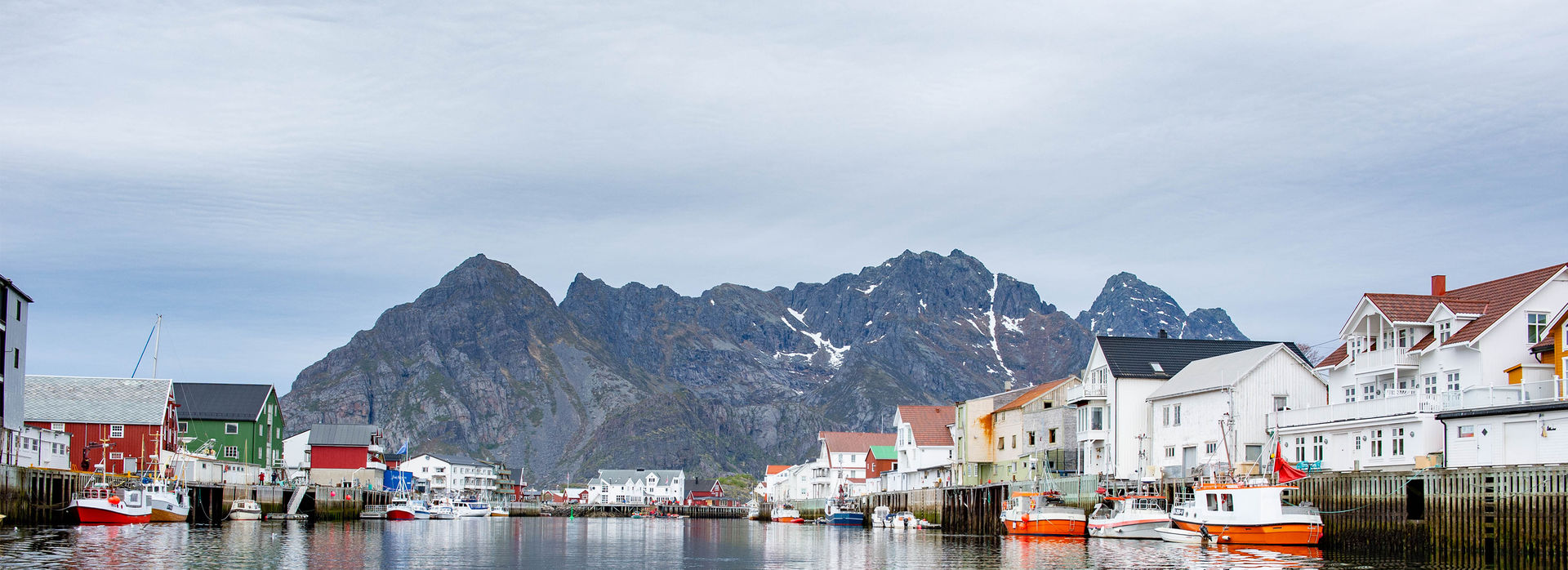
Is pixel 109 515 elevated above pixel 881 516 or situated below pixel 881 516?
above

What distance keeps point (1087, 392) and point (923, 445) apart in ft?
139

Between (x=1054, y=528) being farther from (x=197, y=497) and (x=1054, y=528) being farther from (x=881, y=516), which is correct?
(x=197, y=497)

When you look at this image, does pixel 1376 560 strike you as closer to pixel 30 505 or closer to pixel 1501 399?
pixel 1501 399

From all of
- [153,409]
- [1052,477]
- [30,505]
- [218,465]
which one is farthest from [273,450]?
[1052,477]

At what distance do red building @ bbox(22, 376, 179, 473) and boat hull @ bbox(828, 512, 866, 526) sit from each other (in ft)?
191

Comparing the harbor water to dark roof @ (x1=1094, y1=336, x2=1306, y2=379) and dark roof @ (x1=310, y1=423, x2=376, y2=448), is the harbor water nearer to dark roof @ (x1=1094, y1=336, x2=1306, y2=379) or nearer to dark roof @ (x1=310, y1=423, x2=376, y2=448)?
dark roof @ (x1=1094, y1=336, x2=1306, y2=379)

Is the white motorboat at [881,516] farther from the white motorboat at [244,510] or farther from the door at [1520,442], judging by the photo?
the door at [1520,442]

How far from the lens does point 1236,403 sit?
70.8m

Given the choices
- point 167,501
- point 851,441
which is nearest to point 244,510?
point 167,501

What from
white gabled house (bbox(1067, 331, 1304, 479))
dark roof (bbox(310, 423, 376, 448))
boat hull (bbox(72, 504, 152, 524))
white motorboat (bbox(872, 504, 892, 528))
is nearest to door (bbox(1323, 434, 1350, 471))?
white gabled house (bbox(1067, 331, 1304, 479))

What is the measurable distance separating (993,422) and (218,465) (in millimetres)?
65340

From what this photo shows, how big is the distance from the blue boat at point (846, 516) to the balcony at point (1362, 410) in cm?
5888

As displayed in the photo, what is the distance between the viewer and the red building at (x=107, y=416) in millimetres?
101562

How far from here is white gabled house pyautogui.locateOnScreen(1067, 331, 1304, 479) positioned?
81.1 metres
